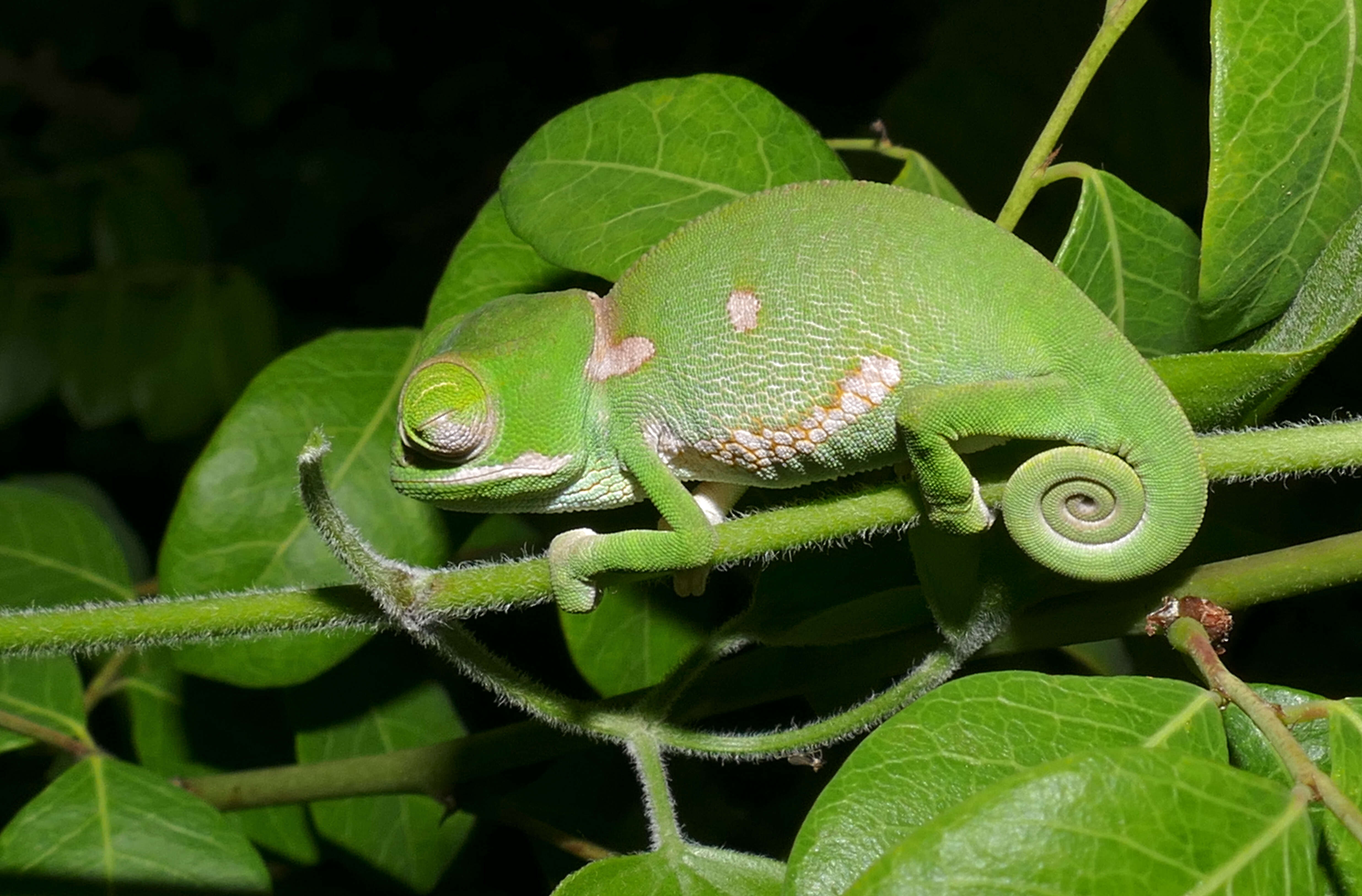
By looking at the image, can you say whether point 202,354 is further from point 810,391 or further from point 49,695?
point 810,391

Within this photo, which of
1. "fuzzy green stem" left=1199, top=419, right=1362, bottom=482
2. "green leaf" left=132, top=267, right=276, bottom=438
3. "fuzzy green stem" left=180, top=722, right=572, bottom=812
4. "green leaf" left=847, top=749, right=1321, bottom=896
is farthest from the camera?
"green leaf" left=132, top=267, right=276, bottom=438

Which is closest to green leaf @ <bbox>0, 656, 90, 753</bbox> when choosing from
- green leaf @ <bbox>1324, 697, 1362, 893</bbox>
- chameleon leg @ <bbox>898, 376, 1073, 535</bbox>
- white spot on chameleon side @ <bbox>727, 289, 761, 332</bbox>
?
white spot on chameleon side @ <bbox>727, 289, 761, 332</bbox>

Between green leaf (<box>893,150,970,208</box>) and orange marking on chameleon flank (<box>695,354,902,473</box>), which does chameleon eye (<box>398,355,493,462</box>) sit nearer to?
orange marking on chameleon flank (<box>695,354,902,473</box>)

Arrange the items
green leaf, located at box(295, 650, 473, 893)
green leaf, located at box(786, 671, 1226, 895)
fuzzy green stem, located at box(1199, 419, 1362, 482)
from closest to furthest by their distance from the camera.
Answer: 1. green leaf, located at box(786, 671, 1226, 895)
2. fuzzy green stem, located at box(1199, 419, 1362, 482)
3. green leaf, located at box(295, 650, 473, 893)

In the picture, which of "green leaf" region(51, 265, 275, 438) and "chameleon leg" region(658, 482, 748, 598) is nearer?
"chameleon leg" region(658, 482, 748, 598)

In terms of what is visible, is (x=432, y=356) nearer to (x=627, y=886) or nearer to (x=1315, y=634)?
(x=627, y=886)

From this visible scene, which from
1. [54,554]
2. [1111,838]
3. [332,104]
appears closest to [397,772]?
[54,554]

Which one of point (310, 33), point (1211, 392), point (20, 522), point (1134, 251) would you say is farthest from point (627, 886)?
point (310, 33)
